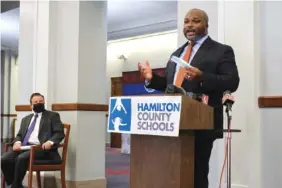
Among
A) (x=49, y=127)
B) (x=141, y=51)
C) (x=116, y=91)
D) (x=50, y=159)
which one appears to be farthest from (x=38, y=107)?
(x=116, y=91)

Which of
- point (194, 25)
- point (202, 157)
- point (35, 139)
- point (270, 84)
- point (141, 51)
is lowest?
point (35, 139)

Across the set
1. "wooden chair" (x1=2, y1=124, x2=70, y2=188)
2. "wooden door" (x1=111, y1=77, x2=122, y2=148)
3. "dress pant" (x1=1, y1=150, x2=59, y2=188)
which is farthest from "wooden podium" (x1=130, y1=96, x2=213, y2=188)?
"wooden door" (x1=111, y1=77, x2=122, y2=148)

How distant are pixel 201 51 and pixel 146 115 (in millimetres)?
584

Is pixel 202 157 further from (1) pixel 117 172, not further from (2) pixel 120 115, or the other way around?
(1) pixel 117 172

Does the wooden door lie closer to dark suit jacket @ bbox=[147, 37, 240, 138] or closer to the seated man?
the seated man

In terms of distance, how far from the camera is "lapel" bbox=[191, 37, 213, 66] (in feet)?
7.66

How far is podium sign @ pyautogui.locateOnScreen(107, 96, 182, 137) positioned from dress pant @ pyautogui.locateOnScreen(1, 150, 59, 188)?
2.36m

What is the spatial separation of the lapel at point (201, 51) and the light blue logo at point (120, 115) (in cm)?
50

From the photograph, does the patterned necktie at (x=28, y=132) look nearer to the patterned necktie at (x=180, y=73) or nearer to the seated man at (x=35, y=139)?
the seated man at (x=35, y=139)

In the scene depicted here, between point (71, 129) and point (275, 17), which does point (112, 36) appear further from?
point (275, 17)

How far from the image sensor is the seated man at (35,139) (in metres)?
4.22

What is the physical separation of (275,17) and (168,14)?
5.76m

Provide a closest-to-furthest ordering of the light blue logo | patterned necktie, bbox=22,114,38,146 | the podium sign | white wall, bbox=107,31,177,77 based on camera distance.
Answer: the podium sign, the light blue logo, patterned necktie, bbox=22,114,38,146, white wall, bbox=107,31,177,77

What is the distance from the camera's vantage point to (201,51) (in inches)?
92.7
